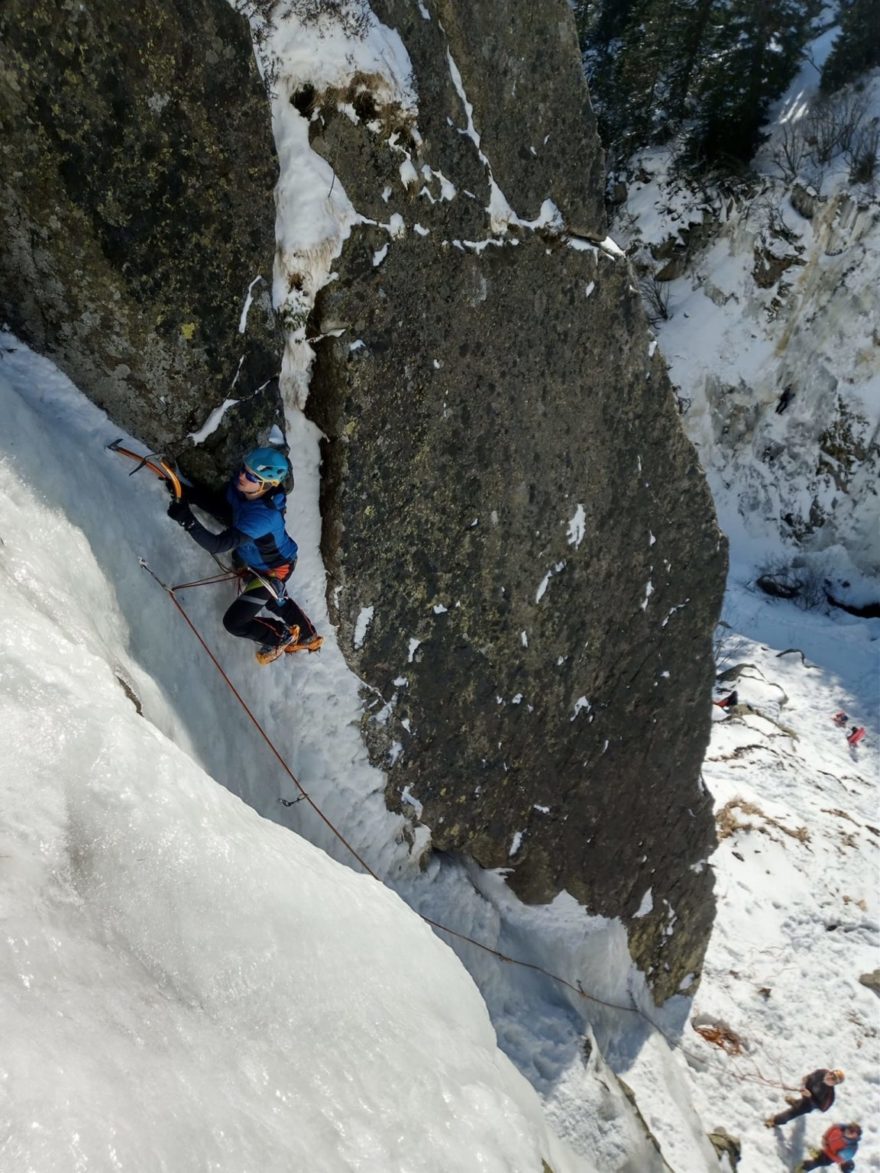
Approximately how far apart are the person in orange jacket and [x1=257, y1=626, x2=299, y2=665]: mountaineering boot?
7444 millimetres

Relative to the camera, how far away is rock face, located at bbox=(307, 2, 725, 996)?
415 cm

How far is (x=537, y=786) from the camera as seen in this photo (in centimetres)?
594

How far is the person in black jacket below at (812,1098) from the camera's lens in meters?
7.56

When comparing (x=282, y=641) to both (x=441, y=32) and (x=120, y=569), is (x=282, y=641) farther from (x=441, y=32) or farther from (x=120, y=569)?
(x=441, y=32)

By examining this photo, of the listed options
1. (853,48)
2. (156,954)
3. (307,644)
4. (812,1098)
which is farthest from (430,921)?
(853,48)

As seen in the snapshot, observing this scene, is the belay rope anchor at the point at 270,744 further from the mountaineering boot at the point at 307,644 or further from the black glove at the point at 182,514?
the mountaineering boot at the point at 307,644

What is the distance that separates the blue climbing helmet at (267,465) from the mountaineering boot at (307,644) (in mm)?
952

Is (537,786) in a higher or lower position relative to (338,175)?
lower

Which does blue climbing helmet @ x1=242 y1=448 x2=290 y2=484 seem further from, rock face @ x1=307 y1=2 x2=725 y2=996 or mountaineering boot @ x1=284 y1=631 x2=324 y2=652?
mountaineering boot @ x1=284 y1=631 x2=324 y2=652

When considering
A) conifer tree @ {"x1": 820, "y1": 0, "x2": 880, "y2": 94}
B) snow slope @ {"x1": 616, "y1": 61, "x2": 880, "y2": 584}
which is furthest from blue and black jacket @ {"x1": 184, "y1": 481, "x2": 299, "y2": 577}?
conifer tree @ {"x1": 820, "y1": 0, "x2": 880, "y2": 94}

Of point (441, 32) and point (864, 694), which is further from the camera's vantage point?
point (864, 694)

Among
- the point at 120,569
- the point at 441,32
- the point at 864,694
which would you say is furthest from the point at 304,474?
the point at 864,694

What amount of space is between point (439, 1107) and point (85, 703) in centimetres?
171

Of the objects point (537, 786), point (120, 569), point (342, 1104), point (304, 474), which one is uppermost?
point (304, 474)
